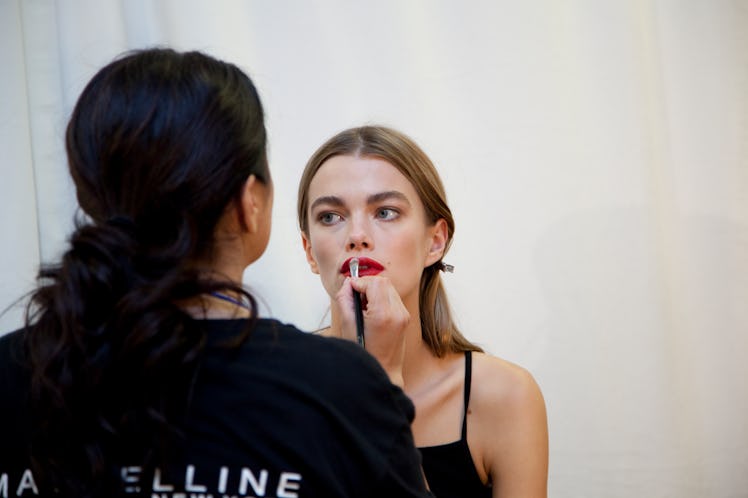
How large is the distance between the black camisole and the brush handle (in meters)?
0.33

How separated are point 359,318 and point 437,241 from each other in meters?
0.39

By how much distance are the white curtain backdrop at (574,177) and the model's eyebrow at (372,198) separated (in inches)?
14.0

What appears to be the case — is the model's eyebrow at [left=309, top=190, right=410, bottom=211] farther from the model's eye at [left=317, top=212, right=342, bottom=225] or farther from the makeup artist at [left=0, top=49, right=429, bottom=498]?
the makeup artist at [left=0, top=49, right=429, bottom=498]

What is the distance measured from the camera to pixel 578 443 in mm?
1865

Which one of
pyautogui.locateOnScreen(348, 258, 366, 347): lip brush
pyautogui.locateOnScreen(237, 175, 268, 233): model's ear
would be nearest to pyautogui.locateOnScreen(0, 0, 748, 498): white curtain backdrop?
pyautogui.locateOnScreen(348, 258, 366, 347): lip brush

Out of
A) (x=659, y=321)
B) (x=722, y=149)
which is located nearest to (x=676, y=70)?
(x=722, y=149)

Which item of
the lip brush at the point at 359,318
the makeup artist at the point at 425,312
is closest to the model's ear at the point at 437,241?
the makeup artist at the point at 425,312

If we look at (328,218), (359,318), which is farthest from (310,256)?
(359,318)

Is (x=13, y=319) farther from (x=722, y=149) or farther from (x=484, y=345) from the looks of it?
(x=722, y=149)

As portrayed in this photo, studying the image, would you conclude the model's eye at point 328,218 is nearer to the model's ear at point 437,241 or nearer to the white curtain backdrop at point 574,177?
the model's ear at point 437,241

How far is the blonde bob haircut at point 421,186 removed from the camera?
59.1 inches

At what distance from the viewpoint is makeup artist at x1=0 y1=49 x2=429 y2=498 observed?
730 mm

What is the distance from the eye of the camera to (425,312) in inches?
62.6

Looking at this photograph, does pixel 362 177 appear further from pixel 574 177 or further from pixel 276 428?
pixel 276 428
